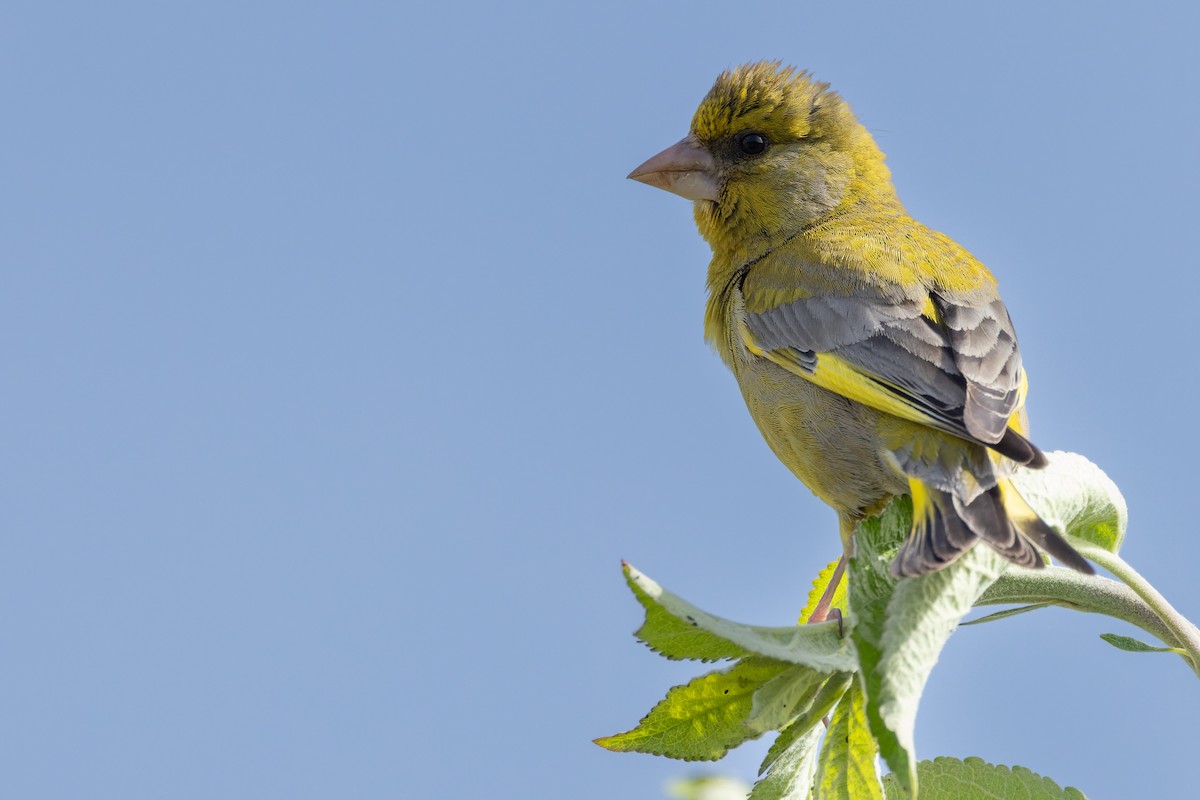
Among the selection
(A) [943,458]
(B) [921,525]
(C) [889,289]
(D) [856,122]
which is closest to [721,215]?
(D) [856,122]

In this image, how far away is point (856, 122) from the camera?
485 centimetres

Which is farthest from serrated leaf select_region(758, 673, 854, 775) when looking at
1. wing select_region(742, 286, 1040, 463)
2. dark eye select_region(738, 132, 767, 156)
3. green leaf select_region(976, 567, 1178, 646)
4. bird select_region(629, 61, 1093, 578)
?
dark eye select_region(738, 132, 767, 156)

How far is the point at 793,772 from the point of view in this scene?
2.22 meters

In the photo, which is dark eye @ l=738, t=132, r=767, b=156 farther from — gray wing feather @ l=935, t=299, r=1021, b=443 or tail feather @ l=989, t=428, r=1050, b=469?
tail feather @ l=989, t=428, r=1050, b=469

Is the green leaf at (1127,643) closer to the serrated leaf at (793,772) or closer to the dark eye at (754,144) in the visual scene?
the serrated leaf at (793,772)

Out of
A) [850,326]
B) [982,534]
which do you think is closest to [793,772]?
[982,534]

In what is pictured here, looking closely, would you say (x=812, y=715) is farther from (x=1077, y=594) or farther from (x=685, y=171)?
(x=685, y=171)

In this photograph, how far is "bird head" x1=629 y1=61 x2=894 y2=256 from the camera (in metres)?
4.54

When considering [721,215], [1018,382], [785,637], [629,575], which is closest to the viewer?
[629,575]

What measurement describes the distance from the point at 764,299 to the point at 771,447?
54 centimetres

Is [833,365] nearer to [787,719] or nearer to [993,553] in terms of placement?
[993,553]

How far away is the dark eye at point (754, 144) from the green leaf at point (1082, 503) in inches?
93.3

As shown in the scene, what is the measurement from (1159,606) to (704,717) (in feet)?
3.11

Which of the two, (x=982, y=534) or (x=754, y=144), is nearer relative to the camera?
(x=982, y=534)
